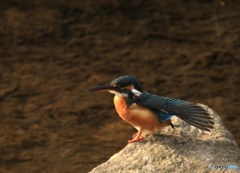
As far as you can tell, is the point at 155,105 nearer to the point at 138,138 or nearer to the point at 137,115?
the point at 137,115

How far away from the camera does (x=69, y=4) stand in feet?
34.4

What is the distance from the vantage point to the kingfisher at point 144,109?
5137mm

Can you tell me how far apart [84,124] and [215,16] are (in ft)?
11.8

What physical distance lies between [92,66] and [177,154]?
3892mm

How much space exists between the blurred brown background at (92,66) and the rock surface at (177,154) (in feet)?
4.63

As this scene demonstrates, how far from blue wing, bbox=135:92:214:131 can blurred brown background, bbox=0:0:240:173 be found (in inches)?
62.3

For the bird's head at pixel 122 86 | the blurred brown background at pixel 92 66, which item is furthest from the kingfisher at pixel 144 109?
the blurred brown background at pixel 92 66

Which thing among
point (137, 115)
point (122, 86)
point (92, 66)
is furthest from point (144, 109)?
point (92, 66)

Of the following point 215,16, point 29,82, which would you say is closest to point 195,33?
point 215,16

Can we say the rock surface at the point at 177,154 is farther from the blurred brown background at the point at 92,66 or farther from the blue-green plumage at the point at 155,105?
the blurred brown background at the point at 92,66

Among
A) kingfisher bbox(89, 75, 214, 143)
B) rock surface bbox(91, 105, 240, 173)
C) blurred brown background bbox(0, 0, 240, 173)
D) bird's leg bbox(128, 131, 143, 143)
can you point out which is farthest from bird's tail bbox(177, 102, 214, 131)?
blurred brown background bbox(0, 0, 240, 173)

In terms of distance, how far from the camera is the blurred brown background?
7090mm

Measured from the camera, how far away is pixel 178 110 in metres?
5.22

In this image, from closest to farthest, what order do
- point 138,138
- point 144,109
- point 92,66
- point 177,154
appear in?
1. point 177,154
2. point 144,109
3. point 138,138
4. point 92,66
